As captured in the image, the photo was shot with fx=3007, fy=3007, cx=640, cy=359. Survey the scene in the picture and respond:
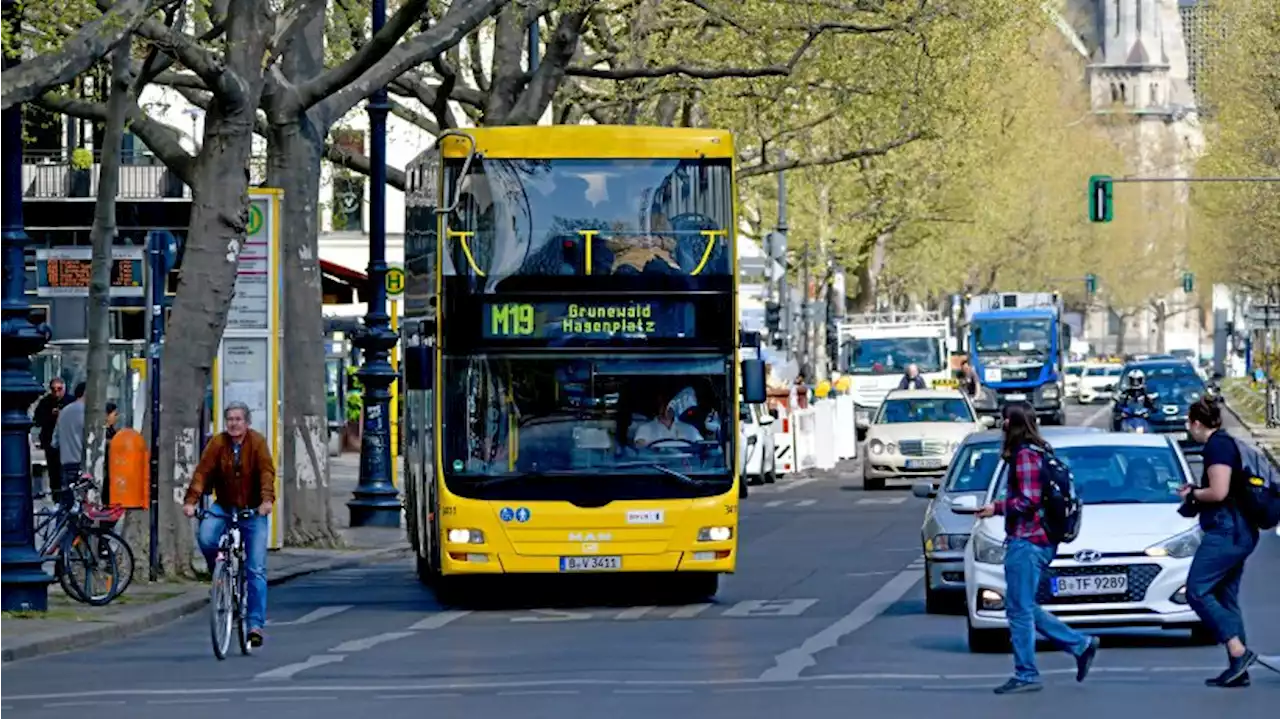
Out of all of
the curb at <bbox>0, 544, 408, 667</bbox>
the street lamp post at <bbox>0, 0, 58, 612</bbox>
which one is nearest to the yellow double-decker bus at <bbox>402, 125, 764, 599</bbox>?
the curb at <bbox>0, 544, 408, 667</bbox>

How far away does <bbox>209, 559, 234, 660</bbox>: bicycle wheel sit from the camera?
18875 millimetres

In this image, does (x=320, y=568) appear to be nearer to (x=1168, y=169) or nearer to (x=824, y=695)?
(x=824, y=695)

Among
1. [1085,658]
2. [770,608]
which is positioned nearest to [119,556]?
[770,608]

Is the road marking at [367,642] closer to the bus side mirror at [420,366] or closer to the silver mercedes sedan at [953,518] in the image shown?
the bus side mirror at [420,366]

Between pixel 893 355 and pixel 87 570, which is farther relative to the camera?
pixel 893 355

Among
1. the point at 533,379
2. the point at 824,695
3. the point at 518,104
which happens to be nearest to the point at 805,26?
the point at 518,104

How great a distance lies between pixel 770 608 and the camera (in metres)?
22.9

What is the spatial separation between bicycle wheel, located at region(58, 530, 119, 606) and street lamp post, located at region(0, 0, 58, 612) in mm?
959

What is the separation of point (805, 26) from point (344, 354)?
28.9 m

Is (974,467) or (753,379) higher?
(753,379)

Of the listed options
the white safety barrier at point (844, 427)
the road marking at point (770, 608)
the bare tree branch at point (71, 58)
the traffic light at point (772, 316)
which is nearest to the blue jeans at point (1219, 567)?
the road marking at point (770, 608)

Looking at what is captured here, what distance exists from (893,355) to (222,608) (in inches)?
2023

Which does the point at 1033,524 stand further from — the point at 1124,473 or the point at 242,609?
the point at 242,609

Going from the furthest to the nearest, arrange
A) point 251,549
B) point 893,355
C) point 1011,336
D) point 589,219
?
point 1011,336 < point 893,355 < point 589,219 < point 251,549
